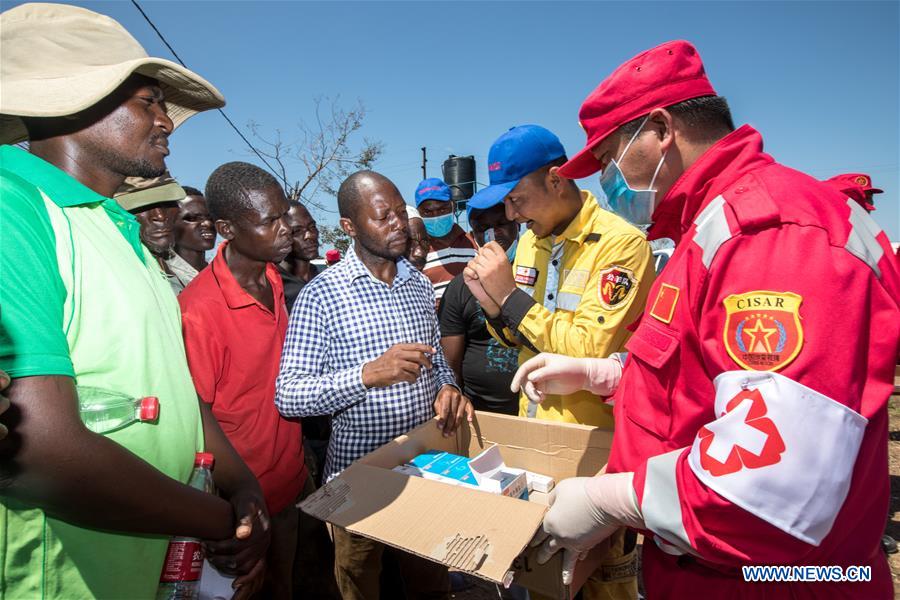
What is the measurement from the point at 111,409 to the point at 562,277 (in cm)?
189

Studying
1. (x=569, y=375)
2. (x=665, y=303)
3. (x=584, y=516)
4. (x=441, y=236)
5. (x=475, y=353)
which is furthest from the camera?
(x=441, y=236)

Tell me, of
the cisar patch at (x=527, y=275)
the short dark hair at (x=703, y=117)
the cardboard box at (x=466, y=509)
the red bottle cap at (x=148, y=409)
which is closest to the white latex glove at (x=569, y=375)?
the cardboard box at (x=466, y=509)

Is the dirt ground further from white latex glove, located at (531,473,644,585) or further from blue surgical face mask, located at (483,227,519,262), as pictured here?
blue surgical face mask, located at (483,227,519,262)

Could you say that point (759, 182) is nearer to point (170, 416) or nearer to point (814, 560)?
point (814, 560)

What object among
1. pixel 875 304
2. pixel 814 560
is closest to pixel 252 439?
pixel 814 560

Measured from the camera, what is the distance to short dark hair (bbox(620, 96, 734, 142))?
138 centimetres

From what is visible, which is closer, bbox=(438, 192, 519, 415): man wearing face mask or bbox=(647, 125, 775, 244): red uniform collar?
bbox=(647, 125, 775, 244): red uniform collar

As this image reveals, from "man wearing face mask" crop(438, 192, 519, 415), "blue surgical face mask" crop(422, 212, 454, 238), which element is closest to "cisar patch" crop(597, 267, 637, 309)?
"man wearing face mask" crop(438, 192, 519, 415)

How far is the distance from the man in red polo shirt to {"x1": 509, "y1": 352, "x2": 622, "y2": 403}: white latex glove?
1225 millimetres

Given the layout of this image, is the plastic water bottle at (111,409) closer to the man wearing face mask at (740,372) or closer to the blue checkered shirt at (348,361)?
the blue checkered shirt at (348,361)

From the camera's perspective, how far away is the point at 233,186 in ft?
8.89

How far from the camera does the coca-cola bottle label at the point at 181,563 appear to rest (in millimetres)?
1207

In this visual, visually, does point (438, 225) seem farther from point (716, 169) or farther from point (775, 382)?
point (775, 382)

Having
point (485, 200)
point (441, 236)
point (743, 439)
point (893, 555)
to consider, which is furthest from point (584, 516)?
point (441, 236)
